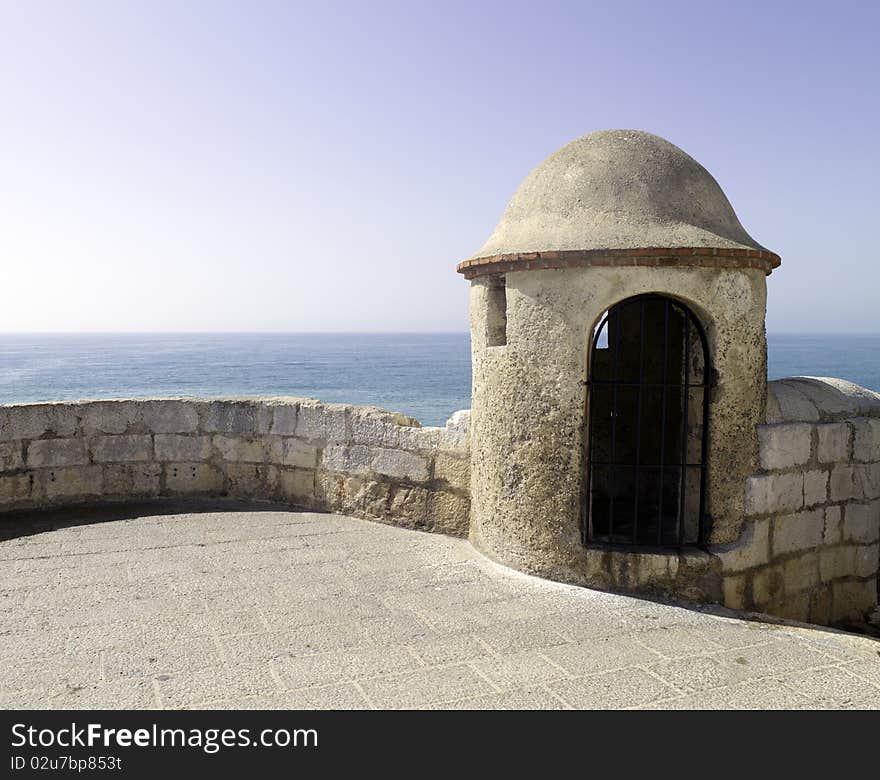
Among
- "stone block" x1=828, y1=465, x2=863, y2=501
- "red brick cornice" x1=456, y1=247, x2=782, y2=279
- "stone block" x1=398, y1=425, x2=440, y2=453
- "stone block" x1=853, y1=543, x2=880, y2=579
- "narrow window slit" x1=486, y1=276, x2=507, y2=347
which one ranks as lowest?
"stone block" x1=853, y1=543, x2=880, y2=579

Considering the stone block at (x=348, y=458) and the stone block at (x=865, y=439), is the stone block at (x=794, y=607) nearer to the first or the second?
the stone block at (x=865, y=439)

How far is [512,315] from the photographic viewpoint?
5180 millimetres

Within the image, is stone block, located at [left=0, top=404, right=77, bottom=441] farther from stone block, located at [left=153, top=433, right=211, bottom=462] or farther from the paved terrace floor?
the paved terrace floor

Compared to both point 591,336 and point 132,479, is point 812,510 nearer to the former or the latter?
point 591,336

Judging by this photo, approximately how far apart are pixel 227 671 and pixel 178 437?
3850 mm

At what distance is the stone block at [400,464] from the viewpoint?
20.7 ft

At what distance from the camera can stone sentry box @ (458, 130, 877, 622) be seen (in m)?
4.88

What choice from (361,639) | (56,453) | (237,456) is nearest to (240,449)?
(237,456)

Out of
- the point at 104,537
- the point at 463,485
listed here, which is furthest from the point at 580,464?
the point at 104,537

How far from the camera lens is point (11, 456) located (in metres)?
6.67

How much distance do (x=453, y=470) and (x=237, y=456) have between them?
89.6 inches

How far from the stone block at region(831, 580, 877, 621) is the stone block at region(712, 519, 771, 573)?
101 centimetres

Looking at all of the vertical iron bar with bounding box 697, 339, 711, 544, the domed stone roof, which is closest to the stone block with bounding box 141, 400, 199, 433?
the domed stone roof
